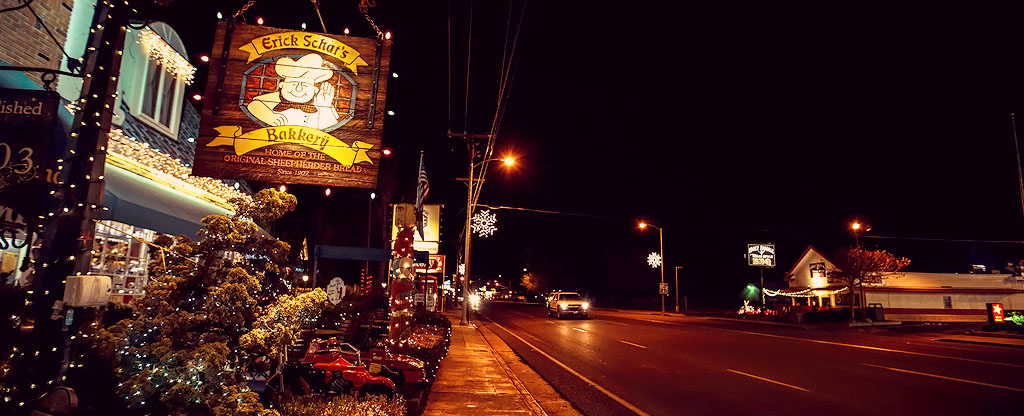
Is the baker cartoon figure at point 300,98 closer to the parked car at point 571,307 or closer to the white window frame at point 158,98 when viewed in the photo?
the white window frame at point 158,98

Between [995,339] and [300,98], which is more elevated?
[300,98]

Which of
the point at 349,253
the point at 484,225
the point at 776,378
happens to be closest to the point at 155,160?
the point at 349,253

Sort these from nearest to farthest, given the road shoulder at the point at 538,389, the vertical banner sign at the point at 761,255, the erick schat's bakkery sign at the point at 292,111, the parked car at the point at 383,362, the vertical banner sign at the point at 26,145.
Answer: the erick schat's bakkery sign at the point at 292,111
the vertical banner sign at the point at 26,145
the parked car at the point at 383,362
the road shoulder at the point at 538,389
the vertical banner sign at the point at 761,255

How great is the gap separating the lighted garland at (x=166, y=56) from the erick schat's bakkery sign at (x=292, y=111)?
14.4ft

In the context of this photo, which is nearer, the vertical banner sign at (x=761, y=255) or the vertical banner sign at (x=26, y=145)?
the vertical banner sign at (x=26, y=145)

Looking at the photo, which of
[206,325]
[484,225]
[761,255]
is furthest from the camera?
[761,255]

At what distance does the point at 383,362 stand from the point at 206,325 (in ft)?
11.1


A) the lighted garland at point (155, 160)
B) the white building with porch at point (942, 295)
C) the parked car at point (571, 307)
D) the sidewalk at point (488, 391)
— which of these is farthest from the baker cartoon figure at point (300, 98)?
the white building with porch at point (942, 295)

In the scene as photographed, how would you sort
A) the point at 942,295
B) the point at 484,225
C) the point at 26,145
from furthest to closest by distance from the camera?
the point at 942,295 < the point at 484,225 < the point at 26,145

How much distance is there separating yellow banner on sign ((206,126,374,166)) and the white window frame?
4.62 m

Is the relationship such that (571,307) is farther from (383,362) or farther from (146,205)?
(146,205)

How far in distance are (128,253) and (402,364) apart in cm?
583

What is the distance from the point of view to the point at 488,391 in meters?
8.46

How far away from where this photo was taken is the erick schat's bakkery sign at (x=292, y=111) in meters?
5.66
